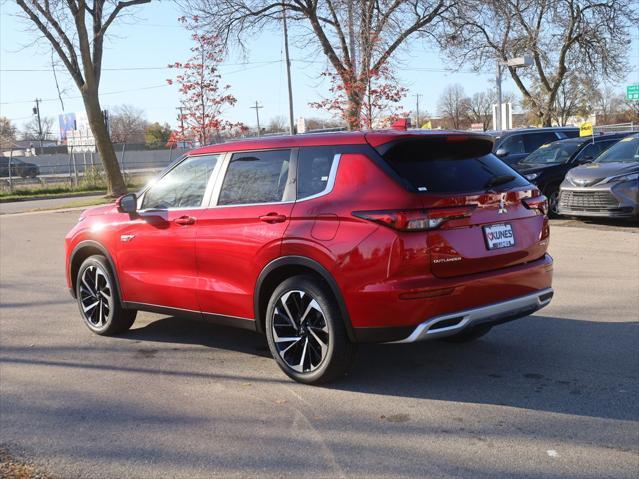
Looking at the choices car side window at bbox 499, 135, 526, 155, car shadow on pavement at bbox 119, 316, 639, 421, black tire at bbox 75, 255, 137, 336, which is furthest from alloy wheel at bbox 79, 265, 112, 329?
car side window at bbox 499, 135, 526, 155

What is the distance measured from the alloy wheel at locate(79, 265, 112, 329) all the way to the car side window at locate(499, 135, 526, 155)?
1373 cm

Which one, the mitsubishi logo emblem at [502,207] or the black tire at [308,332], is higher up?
the mitsubishi logo emblem at [502,207]

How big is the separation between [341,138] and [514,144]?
1436 cm

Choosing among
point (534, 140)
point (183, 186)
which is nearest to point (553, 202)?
point (534, 140)

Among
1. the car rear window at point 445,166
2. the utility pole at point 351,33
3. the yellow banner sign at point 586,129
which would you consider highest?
the utility pole at point 351,33

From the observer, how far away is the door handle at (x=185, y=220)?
5.74 meters

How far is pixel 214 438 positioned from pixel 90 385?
5.21 feet

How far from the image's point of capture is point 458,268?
4.64 metres

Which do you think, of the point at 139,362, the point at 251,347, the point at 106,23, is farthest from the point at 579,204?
the point at 106,23

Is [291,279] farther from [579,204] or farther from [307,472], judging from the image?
[579,204]

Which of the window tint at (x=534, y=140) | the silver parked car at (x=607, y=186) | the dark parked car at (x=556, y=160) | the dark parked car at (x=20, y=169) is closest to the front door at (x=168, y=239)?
the silver parked car at (x=607, y=186)

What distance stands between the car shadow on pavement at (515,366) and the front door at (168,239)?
0.67 m

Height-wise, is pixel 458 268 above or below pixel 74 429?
above

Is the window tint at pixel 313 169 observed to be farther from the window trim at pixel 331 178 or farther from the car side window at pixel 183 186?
the car side window at pixel 183 186
